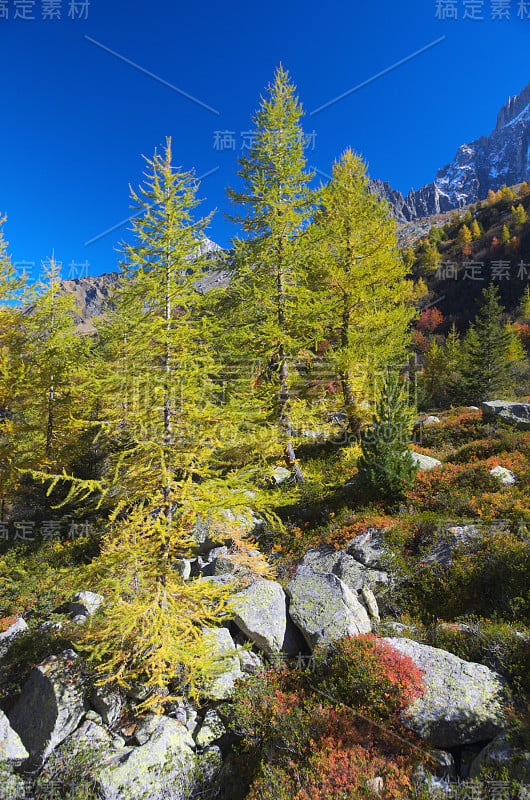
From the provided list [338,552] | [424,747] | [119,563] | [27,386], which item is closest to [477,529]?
[338,552]

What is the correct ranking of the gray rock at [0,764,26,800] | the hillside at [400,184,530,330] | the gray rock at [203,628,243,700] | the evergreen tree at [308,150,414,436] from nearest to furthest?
the gray rock at [0,764,26,800] → the gray rock at [203,628,243,700] → the evergreen tree at [308,150,414,436] → the hillside at [400,184,530,330]

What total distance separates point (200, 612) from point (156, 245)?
6.29 meters

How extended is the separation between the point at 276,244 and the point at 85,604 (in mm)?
12078

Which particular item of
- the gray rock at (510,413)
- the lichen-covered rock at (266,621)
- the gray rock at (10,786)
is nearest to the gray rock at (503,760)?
the lichen-covered rock at (266,621)

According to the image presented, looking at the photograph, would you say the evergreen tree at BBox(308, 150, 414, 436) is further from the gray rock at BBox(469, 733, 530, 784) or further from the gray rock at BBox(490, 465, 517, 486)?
the gray rock at BBox(469, 733, 530, 784)

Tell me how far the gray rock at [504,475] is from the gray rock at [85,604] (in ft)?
35.4

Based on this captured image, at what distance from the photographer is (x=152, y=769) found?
16.0 feet

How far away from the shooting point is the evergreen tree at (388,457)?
9.34m

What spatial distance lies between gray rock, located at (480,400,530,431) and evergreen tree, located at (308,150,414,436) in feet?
12.9

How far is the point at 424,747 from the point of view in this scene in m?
4.42

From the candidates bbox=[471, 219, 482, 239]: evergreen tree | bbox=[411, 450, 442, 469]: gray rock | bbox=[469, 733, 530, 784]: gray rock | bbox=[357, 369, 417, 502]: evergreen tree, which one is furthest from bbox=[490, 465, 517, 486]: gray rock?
bbox=[471, 219, 482, 239]: evergreen tree

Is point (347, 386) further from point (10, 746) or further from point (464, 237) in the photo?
point (464, 237)

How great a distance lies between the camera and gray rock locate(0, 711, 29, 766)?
519 centimetres

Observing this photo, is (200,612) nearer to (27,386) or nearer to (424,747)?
(424,747)
